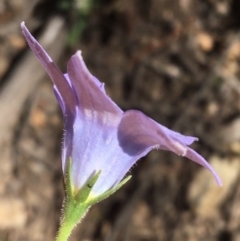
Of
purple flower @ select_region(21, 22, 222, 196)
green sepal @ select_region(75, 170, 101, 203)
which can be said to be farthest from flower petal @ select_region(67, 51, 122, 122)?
green sepal @ select_region(75, 170, 101, 203)

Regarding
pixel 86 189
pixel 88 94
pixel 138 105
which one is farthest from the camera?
pixel 138 105

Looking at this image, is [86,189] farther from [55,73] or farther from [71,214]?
[55,73]

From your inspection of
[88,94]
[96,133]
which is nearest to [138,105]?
[96,133]

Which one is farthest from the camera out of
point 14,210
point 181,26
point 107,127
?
point 181,26

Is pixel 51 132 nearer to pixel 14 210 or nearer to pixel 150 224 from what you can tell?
pixel 14 210

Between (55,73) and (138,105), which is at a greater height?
(138,105)

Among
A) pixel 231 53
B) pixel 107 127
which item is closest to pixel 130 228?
pixel 231 53

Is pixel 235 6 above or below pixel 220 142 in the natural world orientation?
above
